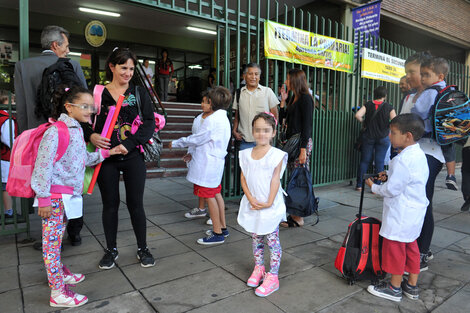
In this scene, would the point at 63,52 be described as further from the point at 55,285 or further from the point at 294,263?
the point at 294,263

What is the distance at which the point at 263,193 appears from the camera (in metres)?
2.69

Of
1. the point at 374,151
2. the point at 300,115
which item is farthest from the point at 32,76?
the point at 374,151

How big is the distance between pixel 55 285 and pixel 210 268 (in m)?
1.23

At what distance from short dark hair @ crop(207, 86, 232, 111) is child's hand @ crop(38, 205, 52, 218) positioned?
208cm

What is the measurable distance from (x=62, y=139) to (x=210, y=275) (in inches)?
62.6

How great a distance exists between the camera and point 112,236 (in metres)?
3.02

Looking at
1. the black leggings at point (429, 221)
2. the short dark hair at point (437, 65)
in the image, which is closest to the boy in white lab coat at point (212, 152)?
the black leggings at point (429, 221)

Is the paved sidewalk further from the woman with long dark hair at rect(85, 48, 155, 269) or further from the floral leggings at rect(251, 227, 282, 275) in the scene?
the woman with long dark hair at rect(85, 48, 155, 269)

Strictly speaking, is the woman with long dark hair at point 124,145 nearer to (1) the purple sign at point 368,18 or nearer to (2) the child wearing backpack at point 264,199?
(2) the child wearing backpack at point 264,199

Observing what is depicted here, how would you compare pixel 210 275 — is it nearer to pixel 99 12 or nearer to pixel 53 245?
pixel 53 245

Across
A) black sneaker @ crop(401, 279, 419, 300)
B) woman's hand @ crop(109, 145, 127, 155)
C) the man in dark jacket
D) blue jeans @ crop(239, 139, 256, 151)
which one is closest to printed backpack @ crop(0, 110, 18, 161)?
the man in dark jacket

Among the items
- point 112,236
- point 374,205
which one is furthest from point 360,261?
point 374,205

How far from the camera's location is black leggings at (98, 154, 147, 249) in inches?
114

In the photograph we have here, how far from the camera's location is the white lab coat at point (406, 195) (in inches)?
99.0
